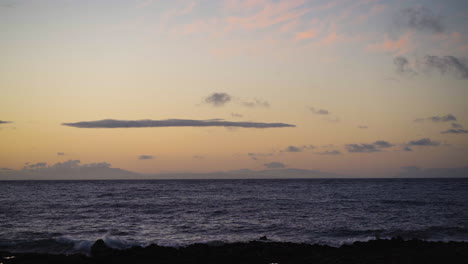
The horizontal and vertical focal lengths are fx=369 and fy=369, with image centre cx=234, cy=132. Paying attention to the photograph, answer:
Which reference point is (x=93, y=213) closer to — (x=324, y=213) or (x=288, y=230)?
(x=288, y=230)

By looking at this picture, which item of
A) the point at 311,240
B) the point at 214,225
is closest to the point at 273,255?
the point at 311,240

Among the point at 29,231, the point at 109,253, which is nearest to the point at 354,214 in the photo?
the point at 109,253

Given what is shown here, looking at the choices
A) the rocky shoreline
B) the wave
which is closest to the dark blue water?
the wave

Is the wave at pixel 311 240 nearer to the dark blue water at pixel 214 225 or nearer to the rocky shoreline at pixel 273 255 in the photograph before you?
the dark blue water at pixel 214 225

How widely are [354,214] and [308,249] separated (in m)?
23.0

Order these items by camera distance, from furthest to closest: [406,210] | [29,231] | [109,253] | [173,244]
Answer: [406,210]
[29,231]
[173,244]
[109,253]

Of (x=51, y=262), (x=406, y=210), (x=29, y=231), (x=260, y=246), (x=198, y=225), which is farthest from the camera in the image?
(x=406, y=210)

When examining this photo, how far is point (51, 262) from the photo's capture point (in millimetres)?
18453

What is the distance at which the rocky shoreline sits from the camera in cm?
1844

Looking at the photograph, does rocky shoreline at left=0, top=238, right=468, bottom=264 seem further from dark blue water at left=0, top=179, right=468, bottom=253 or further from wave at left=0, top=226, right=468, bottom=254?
dark blue water at left=0, top=179, right=468, bottom=253

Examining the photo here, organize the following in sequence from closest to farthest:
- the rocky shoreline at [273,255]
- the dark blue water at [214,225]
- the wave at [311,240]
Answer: the rocky shoreline at [273,255], the wave at [311,240], the dark blue water at [214,225]

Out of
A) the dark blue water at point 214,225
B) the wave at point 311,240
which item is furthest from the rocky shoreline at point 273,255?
the dark blue water at point 214,225

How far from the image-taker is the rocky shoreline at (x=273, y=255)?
60.5ft

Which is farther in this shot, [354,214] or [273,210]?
[273,210]
